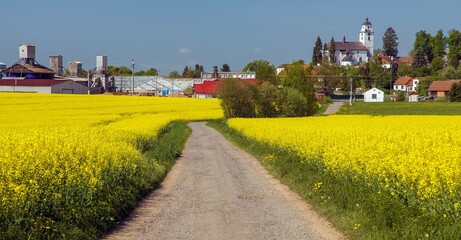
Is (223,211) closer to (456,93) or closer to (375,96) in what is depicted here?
(456,93)

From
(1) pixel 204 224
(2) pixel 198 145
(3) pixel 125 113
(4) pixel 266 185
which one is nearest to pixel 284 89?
(3) pixel 125 113

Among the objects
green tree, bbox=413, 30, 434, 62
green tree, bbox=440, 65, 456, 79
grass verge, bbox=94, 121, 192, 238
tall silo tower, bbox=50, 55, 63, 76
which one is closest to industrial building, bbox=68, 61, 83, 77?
tall silo tower, bbox=50, 55, 63, 76

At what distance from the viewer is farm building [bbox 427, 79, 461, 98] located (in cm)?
12562

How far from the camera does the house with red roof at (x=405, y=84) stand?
157550 millimetres

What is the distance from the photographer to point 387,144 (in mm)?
14977

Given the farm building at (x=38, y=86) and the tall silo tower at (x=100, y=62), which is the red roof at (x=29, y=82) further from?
the tall silo tower at (x=100, y=62)

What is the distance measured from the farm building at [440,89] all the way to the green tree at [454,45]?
1697 inches

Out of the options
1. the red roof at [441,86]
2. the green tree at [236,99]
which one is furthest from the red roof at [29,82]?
the red roof at [441,86]

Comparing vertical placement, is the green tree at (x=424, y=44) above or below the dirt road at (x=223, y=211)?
above

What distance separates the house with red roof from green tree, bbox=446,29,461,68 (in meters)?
16.4

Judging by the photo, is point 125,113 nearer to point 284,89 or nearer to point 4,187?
point 284,89

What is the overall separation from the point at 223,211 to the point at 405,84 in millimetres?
154831

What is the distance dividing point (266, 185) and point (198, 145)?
53.4 ft

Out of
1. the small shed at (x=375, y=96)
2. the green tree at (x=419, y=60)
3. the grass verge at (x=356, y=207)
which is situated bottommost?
the grass verge at (x=356, y=207)
